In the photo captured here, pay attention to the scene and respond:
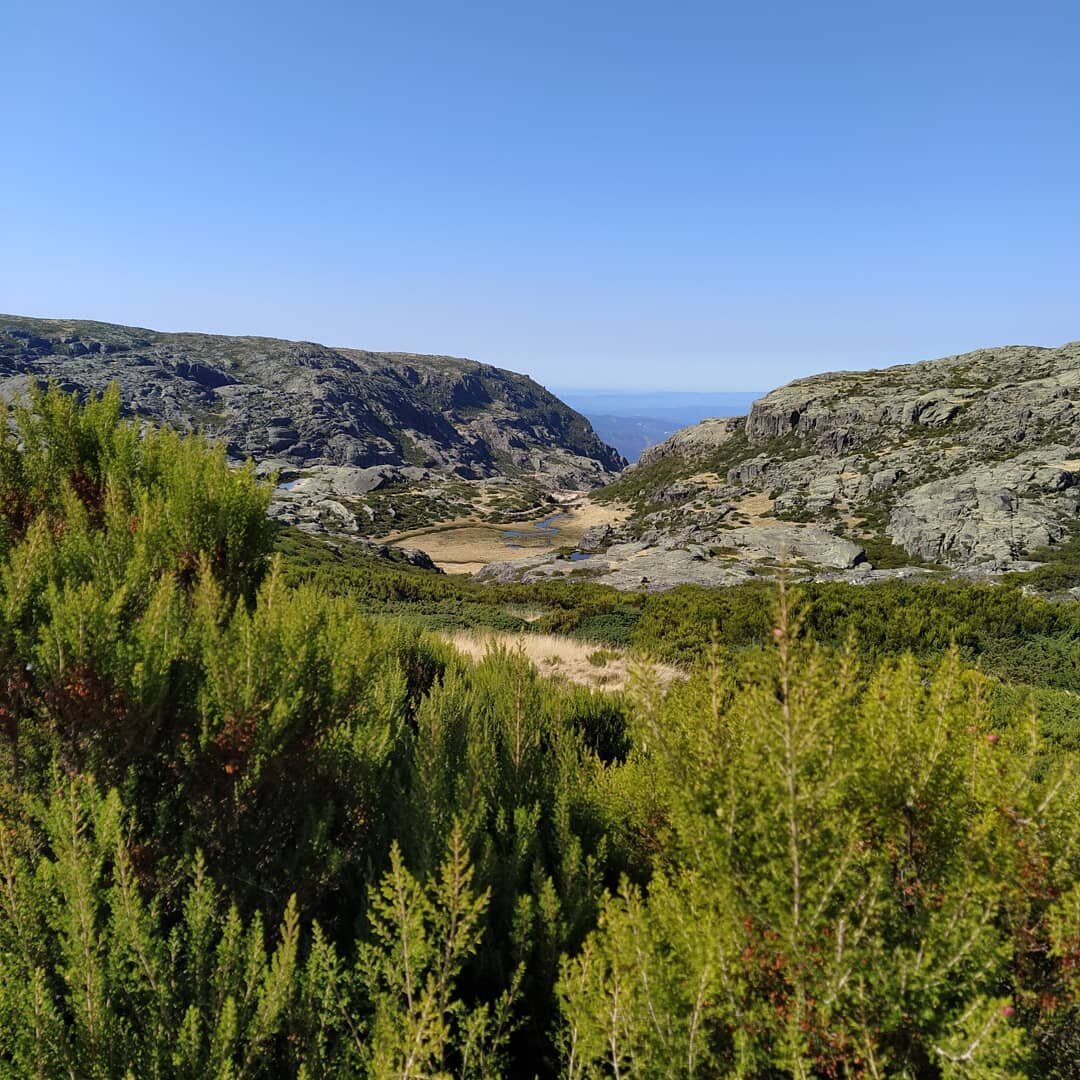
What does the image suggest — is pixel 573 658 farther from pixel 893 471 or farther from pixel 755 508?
pixel 893 471

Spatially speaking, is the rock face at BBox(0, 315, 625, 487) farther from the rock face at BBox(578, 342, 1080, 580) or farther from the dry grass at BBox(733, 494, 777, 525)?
the dry grass at BBox(733, 494, 777, 525)

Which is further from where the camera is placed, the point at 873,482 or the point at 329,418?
the point at 329,418

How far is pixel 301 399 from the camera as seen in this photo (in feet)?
415

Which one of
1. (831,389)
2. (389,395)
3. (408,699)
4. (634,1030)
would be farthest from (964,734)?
(389,395)

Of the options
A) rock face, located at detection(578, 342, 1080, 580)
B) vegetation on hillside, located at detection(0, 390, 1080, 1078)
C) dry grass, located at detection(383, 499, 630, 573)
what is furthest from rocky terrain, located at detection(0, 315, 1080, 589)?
vegetation on hillside, located at detection(0, 390, 1080, 1078)

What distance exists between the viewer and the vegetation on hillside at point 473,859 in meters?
1.99

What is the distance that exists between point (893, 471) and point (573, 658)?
51.0 m

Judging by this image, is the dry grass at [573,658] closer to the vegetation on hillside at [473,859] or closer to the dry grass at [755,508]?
the vegetation on hillside at [473,859]

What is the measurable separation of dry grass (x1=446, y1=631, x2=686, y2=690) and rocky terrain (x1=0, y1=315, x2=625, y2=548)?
170ft

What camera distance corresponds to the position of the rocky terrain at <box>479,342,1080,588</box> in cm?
3516

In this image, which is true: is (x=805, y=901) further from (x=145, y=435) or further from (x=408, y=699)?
(x=145, y=435)

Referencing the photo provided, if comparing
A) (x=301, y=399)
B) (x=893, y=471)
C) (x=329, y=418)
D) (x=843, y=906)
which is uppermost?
(x=301, y=399)

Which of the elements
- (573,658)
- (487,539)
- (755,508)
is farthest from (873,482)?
(573,658)

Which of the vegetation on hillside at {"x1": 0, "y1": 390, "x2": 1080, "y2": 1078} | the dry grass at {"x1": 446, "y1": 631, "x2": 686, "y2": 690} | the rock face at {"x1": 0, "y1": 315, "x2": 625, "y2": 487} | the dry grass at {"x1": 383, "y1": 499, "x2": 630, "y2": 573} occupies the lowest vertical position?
the dry grass at {"x1": 383, "y1": 499, "x2": 630, "y2": 573}
